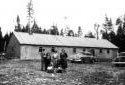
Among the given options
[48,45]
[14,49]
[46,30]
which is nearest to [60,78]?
[48,45]

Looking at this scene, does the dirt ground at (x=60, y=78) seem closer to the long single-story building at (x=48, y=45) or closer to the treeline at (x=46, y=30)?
the long single-story building at (x=48, y=45)

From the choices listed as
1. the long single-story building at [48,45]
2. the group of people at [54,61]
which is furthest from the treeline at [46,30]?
the group of people at [54,61]

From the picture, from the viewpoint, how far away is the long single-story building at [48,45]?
36.3 meters

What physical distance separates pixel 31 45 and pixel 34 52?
4.33 feet

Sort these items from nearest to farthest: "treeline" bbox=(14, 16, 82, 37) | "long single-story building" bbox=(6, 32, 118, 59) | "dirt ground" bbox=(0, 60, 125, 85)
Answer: "dirt ground" bbox=(0, 60, 125, 85)
"long single-story building" bbox=(6, 32, 118, 59)
"treeline" bbox=(14, 16, 82, 37)

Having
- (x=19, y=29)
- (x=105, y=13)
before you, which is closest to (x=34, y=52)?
(x=19, y=29)

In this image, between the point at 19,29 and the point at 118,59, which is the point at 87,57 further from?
the point at 19,29

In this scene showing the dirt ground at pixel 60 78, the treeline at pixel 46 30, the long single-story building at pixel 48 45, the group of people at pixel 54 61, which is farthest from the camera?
the treeline at pixel 46 30

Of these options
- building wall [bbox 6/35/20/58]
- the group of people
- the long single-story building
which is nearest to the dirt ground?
the group of people

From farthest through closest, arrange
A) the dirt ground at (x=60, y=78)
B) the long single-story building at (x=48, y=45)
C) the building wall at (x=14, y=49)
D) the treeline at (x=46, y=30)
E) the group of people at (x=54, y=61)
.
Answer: the treeline at (x=46, y=30)
the building wall at (x=14, y=49)
the long single-story building at (x=48, y=45)
the group of people at (x=54, y=61)
the dirt ground at (x=60, y=78)

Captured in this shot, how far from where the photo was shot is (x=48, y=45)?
38375mm

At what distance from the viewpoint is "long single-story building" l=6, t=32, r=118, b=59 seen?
119ft

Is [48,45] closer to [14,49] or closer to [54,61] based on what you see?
[14,49]

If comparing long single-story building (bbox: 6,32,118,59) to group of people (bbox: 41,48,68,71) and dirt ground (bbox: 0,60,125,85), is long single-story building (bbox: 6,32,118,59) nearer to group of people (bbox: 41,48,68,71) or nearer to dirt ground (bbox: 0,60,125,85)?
group of people (bbox: 41,48,68,71)
